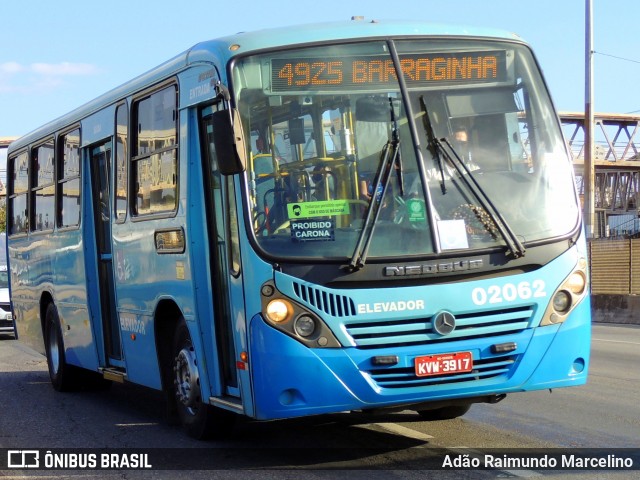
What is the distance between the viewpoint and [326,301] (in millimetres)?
7301

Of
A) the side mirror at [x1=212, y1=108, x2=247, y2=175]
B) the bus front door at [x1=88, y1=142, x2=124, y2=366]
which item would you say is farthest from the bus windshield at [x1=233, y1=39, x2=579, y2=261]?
the bus front door at [x1=88, y1=142, x2=124, y2=366]

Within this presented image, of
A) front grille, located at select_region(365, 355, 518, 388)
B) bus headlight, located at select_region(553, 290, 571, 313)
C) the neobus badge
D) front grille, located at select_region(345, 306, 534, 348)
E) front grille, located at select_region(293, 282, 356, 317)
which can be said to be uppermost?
the neobus badge

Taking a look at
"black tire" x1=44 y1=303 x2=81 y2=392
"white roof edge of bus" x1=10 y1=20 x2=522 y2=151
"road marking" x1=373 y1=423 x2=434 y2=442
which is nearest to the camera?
"white roof edge of bus" x1=10 y1=20 x2=522 y2=151

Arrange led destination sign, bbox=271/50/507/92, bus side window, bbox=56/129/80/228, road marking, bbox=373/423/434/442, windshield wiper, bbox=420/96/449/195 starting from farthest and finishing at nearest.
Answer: bus side window, bbox=56/129/80/228, road marking, bbox=373/423/434/442, led destination sign, bbox=271/50/507/92, windshield wiper, bbox=420/96/449/195

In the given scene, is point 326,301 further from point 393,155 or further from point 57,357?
point 57,357

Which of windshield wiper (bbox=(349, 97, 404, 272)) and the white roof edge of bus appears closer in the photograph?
windshield wiper (bbox=(349, 97, 404, 272))

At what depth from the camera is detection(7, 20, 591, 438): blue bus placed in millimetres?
7332

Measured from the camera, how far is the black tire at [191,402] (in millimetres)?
8969

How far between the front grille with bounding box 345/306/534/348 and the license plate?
106mm

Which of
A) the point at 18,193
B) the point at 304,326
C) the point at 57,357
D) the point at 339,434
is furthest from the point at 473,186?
the point at 18,193

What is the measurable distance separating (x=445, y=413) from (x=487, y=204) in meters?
2.59

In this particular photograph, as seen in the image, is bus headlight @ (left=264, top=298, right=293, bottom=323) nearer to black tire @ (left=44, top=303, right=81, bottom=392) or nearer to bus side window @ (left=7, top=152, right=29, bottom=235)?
black tire @ (left=44, top=303, right=81, bottom=392)

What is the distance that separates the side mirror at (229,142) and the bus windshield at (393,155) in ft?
0.61

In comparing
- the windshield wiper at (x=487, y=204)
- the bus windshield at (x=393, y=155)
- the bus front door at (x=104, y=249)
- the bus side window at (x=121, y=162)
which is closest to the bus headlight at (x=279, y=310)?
the bus windshield at (x=393, y=155)
